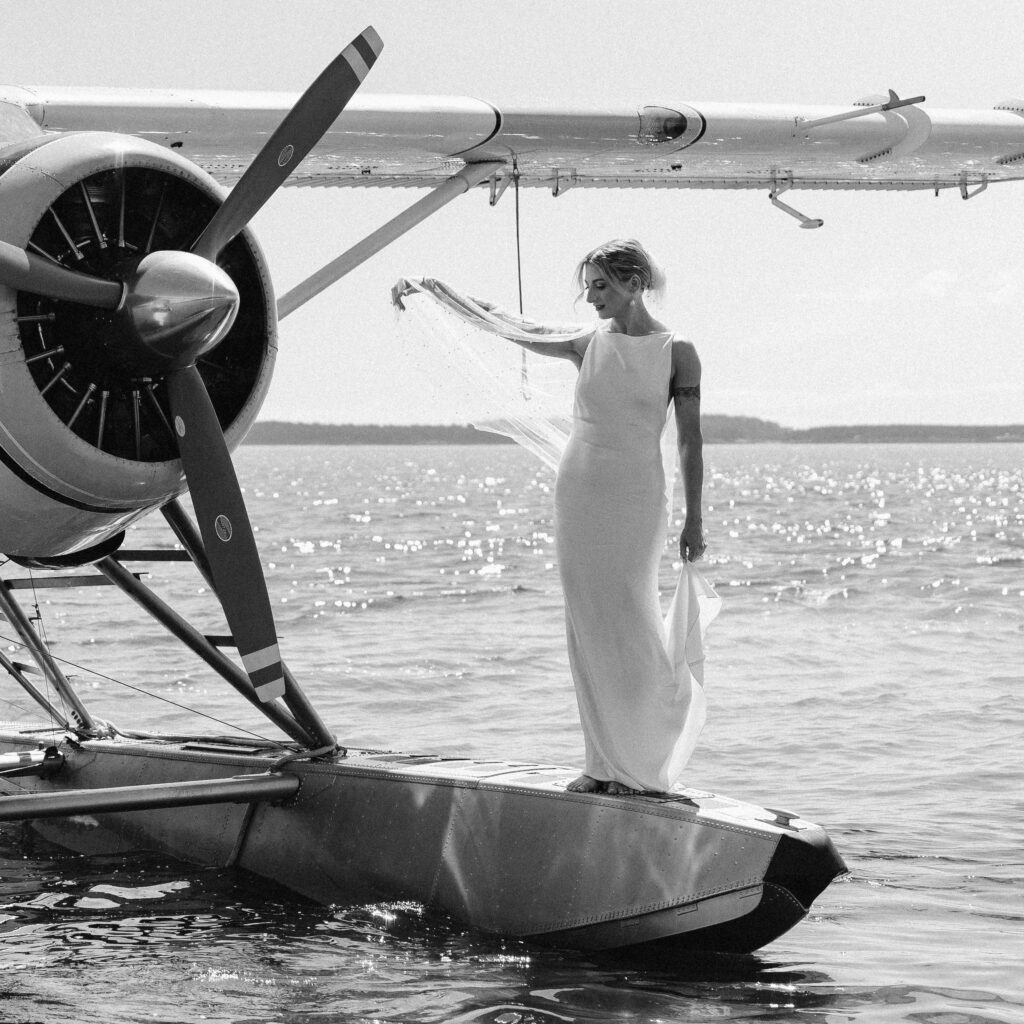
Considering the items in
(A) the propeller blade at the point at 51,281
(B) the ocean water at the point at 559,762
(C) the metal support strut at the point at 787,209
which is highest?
(C) the metal support strut at the point at 787,209

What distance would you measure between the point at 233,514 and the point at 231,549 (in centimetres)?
12

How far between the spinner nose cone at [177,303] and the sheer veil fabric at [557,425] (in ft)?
4.88

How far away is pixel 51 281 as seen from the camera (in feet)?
14.7

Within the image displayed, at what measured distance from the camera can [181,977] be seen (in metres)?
4.95

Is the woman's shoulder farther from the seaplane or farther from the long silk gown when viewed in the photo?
the seaplane

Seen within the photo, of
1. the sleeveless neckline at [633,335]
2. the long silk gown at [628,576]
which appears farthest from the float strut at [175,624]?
the sleeveless neckline at [633,335]

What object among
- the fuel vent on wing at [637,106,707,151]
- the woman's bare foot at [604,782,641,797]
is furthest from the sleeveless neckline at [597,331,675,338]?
the fuel vent on wing at [637,106,707,151]

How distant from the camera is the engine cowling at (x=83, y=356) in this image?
4.59m

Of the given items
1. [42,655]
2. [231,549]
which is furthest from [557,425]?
[42,655]

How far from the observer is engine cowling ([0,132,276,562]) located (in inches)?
181

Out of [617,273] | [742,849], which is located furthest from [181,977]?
[617,273]

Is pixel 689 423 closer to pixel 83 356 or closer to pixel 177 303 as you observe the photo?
pixel 177 303

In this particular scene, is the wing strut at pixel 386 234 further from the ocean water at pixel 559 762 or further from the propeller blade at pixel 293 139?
the ocean water at pixel 559 762

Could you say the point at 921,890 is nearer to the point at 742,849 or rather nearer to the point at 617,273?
the point at 742,849
